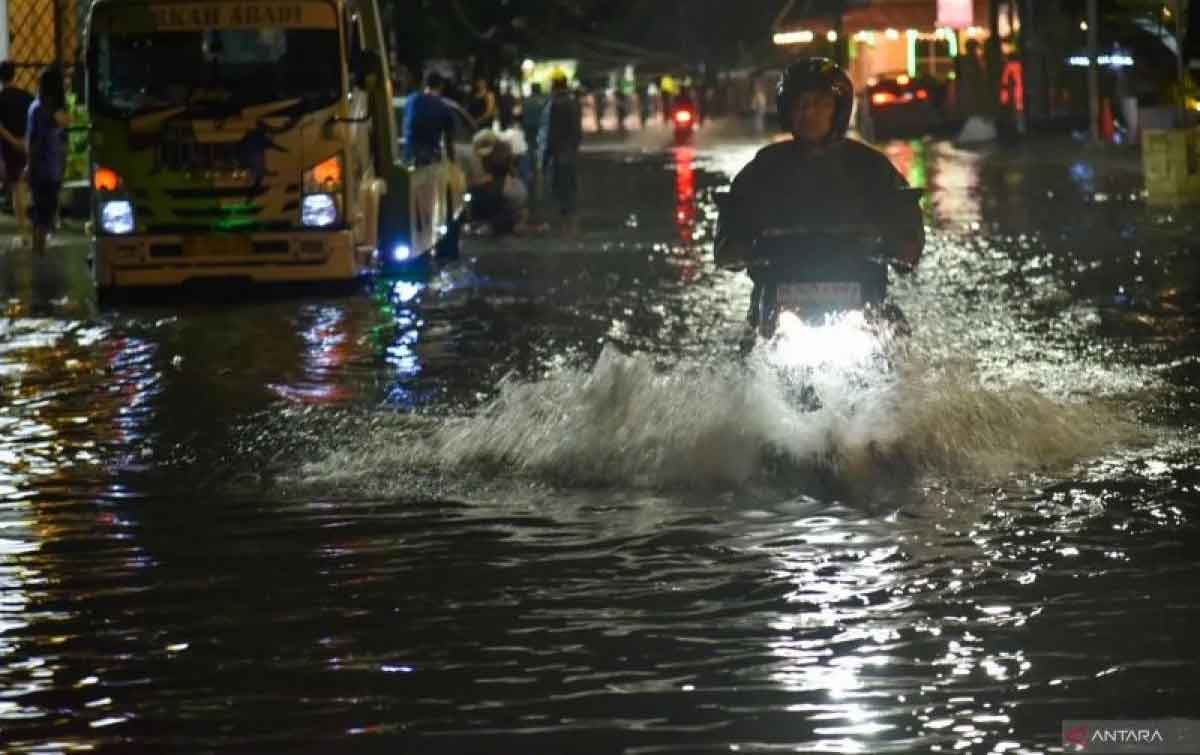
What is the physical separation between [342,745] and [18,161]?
22.7 m

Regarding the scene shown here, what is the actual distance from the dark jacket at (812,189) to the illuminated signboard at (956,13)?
62.9 meters

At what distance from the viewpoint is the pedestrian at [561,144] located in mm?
34500

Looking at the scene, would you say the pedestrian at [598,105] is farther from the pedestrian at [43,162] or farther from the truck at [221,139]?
the truck at [221,139]

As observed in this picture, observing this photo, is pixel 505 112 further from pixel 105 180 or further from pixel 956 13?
pixel 105 180

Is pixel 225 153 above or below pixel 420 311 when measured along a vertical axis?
above

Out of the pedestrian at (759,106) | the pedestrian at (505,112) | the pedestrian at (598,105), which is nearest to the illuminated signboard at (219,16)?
the pedestrian at (505,112)

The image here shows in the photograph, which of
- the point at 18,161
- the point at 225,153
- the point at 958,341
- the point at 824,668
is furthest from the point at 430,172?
the point at 824,668

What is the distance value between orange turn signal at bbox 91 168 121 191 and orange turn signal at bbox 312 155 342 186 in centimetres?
159

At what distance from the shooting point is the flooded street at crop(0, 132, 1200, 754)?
7.19m

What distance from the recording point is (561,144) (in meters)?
35.0

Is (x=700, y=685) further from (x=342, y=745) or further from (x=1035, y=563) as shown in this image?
(x=1035, y=563)

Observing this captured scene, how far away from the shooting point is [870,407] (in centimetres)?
1124

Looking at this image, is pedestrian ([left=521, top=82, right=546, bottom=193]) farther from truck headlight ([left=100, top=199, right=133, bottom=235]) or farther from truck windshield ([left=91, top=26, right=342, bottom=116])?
truck headlight ([left=100, top=199, right=133, bottom=235])

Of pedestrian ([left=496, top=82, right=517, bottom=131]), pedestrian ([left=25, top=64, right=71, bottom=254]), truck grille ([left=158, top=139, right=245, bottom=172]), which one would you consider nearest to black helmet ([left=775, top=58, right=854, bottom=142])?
truck grille ([left=158, top=139, right=245, bottom=172])
